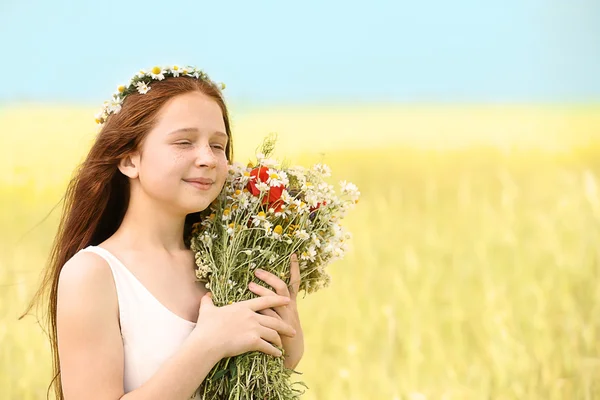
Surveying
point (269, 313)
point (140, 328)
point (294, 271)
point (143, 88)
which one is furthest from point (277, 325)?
point (143, 88)

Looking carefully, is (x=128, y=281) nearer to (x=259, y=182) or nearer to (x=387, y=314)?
(x=259, y=182)

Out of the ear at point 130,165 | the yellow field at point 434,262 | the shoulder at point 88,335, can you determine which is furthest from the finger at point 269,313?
the yellow field at point 434,262

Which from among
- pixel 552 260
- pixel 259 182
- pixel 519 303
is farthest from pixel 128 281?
pixel 552 260

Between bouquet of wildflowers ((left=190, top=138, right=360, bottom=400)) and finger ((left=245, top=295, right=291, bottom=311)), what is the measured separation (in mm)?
52

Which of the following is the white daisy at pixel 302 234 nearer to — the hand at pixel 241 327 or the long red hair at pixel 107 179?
the hand at pixel 241 327

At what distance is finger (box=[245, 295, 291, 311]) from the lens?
214 centimetres

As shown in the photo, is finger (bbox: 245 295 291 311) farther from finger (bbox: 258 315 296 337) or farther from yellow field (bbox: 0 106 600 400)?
yellow field (bbox: 0 106 600 400)

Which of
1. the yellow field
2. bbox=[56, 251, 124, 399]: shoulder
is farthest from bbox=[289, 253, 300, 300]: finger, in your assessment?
the yellow field

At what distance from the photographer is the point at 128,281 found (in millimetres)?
2100

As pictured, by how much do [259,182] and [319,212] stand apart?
19cm

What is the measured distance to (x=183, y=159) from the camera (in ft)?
6.93

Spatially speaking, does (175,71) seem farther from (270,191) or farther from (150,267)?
(150,267)

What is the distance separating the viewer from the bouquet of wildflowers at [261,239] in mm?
2119

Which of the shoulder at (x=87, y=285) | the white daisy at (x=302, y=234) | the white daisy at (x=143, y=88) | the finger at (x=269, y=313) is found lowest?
the finger at (x=269, y=313)
